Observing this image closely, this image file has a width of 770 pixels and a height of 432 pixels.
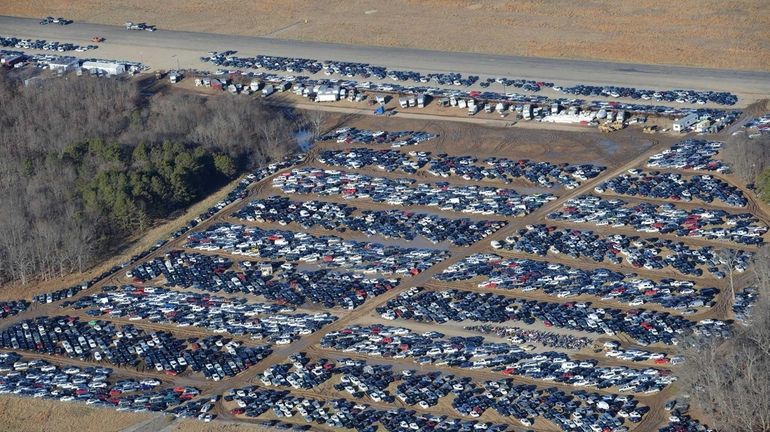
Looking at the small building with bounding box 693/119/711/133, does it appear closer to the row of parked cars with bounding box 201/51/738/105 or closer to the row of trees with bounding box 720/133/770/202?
the row of parked cars with bounding box 201/51/738/105

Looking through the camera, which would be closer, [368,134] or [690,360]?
[690,360]

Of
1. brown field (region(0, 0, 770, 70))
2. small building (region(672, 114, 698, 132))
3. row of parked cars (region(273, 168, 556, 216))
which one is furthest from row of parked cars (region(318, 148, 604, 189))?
brown field (region(0, 0, 770, 70))

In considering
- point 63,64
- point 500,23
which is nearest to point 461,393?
point 500,23

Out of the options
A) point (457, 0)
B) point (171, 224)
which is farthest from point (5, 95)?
point (457, 0)

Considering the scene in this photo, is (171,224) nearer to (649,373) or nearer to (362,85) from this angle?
(362,85)

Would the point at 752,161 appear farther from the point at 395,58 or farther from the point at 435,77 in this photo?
the point at 395,58

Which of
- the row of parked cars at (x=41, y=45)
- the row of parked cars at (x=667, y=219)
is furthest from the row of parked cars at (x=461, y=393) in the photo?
the row of parked cars at (x=41, y=45)
